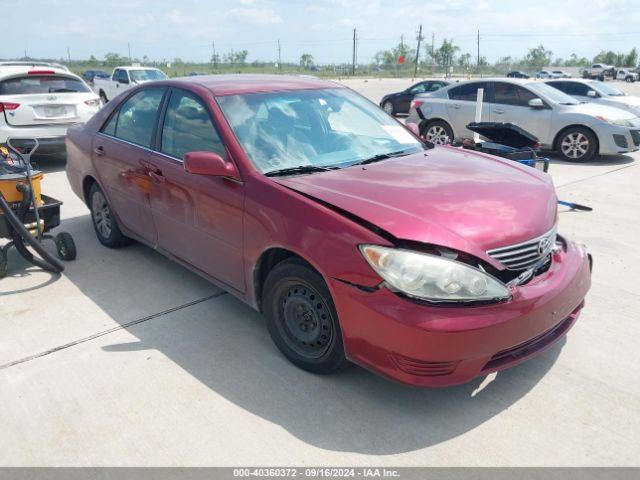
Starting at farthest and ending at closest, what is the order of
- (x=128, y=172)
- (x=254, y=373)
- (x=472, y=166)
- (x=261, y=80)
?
(x=128, y=172) < (x=261, y=80) < (x=472, y=166) < (x=254, y=373)

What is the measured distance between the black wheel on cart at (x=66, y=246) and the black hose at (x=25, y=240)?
0.21 metres

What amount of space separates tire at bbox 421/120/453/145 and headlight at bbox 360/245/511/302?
867cm

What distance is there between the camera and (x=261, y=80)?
4.13m

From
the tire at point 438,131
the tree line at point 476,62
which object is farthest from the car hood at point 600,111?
the tree line at point 476,62

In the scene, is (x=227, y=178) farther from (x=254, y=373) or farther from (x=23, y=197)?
(x=23, y=197)

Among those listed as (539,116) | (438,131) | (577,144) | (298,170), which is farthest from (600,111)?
(298,170)

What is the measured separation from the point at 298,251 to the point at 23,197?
292cm

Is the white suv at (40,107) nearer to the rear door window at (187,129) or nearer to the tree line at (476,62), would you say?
the rear door window at (187,129)

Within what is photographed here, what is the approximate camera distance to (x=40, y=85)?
27.8 ft

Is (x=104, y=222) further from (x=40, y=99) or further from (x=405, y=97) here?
(x=405, y=97)

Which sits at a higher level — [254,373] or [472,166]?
[472,166]

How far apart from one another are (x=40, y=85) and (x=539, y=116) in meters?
8.59

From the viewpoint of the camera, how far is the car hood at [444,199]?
105 inches

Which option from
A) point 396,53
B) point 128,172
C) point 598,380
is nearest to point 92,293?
point 128,172
